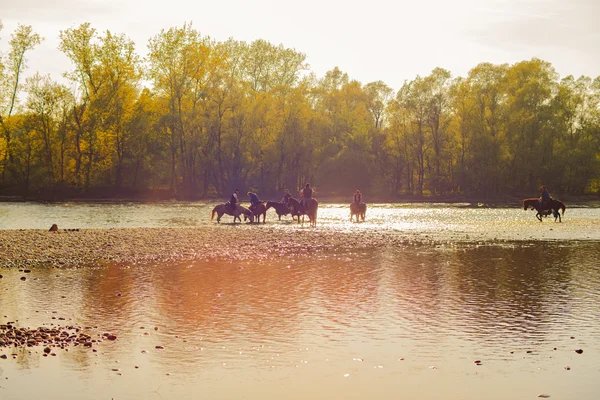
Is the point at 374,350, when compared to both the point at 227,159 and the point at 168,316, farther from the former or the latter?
the point at 227,159

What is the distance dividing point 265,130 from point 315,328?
8066 centimetres

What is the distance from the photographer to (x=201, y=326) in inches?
540

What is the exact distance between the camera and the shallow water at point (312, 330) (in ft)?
32.9

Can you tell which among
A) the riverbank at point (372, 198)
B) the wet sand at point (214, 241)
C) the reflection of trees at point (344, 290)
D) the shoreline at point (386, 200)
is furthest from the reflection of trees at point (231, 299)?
the riverbank at point (372, 198)

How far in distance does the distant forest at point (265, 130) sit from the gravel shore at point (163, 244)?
171 ft

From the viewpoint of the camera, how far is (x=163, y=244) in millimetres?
28688

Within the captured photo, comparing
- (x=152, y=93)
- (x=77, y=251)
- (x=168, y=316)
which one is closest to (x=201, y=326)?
(x=168, y=316)

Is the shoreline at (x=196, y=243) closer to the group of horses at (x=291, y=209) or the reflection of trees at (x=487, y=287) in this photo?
the reflection of trees at (x=487, y=287)

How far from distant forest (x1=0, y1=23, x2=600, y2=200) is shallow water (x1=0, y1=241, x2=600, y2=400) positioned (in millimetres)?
65507

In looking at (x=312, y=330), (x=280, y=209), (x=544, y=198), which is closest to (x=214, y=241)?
(x=280, y=209)

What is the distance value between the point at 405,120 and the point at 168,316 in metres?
89.3

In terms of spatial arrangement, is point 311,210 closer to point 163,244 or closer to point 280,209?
point 280,209

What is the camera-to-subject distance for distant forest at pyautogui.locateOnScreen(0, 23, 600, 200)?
272 feet

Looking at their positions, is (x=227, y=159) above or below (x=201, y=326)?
above
